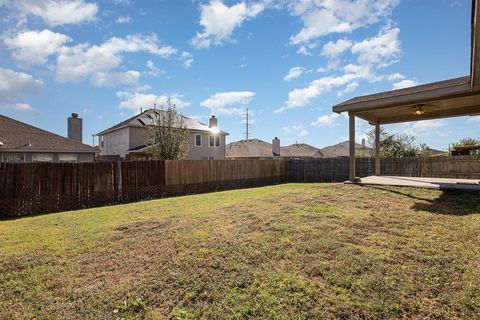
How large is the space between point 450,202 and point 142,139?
22.9 meters

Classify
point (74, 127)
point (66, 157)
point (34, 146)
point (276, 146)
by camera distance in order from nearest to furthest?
point (34, 146) → point (66, 157) → point (74, 127) → point (276, 146)

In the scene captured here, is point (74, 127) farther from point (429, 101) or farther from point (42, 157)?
point (429, 101)

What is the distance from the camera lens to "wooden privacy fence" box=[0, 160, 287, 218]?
9172 millimetres

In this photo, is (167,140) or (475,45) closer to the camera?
(475,45)

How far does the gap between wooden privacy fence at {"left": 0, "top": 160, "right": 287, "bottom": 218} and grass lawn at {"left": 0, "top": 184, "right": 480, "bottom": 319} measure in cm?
371

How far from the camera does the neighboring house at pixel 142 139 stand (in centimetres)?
2375

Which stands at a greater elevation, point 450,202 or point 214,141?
point 214,141

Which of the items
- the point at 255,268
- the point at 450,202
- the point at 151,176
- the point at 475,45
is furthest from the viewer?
the point at 151,176

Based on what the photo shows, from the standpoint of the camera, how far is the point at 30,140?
16.3m

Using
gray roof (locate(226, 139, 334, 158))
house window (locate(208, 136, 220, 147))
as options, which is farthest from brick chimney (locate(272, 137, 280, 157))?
house window (locate(208, 136, 220, 147))

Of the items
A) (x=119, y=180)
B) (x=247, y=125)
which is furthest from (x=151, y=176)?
(x=247, y=125)

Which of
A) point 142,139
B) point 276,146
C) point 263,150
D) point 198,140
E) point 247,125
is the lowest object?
point 263,150

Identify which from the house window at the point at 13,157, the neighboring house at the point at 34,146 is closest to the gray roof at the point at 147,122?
the neighboring house at the point at 34,146

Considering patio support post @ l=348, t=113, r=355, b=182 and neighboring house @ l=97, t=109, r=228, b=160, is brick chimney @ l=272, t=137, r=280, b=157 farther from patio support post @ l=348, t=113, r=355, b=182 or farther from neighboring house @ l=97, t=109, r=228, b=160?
patio support post @ l=348, t=113, r=355, b=182
